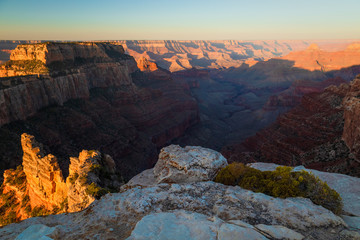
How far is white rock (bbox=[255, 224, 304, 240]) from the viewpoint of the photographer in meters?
6.98

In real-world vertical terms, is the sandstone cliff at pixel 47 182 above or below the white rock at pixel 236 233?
below

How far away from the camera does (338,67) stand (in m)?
164

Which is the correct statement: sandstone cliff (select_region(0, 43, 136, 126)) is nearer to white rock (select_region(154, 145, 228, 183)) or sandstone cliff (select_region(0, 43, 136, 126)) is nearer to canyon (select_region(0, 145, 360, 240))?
white rock (select_region(154, 145, 228, 183))

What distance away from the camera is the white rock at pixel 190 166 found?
13.5 meters

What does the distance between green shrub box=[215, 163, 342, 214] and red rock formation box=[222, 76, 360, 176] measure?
20129mm

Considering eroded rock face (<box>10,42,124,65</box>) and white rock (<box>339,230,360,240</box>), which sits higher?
eroded rock face (<box>10,42,124,65</box>)

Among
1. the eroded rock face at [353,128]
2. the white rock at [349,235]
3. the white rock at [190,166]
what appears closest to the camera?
the white rock at [349,235]

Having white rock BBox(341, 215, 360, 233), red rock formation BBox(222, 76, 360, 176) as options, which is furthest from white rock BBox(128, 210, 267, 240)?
red rock formation BBox(222, 76, 360, 176)

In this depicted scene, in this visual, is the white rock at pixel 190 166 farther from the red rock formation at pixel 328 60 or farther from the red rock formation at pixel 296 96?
the red rock formation at pixel 328 60

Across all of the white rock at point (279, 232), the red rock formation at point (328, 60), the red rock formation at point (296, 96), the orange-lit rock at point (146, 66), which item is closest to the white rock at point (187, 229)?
the white rock at point (279, 232)

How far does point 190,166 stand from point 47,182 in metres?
16.9

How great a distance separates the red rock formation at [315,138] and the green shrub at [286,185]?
20.1 m

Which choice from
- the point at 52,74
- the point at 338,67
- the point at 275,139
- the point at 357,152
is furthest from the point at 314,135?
the point at 338,67

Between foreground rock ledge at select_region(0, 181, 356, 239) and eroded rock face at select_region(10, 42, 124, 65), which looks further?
eroded rock face at select_region(10, 42, 124, 65)
